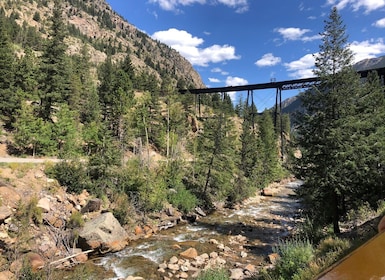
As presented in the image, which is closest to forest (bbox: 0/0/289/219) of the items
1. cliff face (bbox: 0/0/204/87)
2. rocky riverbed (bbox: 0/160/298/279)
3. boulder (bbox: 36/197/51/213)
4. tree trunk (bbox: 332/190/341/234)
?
rocky riverbed (bbox: 0/160/298/279)

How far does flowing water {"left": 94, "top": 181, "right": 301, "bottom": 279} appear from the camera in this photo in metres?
13.8

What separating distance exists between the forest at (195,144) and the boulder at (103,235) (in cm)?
218

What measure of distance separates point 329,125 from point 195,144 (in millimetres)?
20367

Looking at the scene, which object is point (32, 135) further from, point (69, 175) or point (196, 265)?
point (196, 265)

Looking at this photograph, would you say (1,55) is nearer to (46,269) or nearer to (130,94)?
(130,94)

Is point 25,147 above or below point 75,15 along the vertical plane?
below

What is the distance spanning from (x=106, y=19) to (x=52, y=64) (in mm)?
174454

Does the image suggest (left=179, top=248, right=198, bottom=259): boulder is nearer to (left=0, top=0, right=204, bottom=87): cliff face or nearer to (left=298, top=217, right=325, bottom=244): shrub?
(left=298, top=217, right=325, bottom=244): shrub

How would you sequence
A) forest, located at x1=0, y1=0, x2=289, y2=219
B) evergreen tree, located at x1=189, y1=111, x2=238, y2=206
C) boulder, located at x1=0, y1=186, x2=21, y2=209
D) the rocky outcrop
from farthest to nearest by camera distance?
evergreen tree, located at x1=189, y1=111, x2=238, y2=206
forest, located at x1=0, y1=0, x2=289, y2=219
boulder, located at x1=0, y1=186, x2=21, y2=209
the rocky outcrop

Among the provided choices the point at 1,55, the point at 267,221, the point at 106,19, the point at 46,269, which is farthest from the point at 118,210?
the point at 106,19

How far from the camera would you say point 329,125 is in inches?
583

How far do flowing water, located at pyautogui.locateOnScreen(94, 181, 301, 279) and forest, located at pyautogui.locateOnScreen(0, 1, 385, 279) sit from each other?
2.39 meters

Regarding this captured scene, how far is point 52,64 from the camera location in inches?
1084

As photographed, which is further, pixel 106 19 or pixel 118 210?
pixel 106 19
